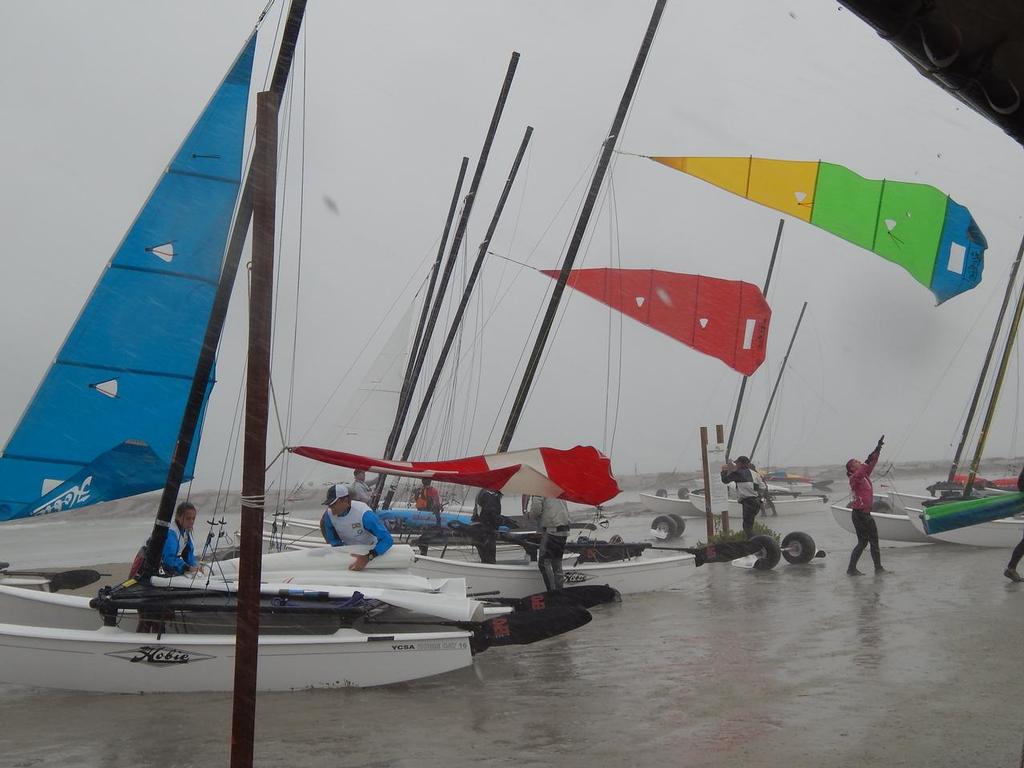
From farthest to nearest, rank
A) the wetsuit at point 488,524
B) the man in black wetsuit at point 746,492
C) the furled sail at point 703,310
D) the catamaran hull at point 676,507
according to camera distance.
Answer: the catamaran hull at point 676,507 → the furled sail at point 703,310 → the man in black wetsuit at point 746,492 → the wetsuit at point 488,524

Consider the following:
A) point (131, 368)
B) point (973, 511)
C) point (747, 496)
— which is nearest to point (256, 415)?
point (131, 368)

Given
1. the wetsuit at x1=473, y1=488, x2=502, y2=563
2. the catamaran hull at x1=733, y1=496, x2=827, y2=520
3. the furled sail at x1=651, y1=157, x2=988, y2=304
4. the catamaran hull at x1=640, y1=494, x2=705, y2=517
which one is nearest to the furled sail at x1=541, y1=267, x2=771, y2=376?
the furled sail at x1=651, y1=157, x2=988, y2=304

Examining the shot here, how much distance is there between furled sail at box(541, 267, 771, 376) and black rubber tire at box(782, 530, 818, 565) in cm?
335

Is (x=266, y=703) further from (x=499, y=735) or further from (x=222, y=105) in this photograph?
(x=222, y=105)

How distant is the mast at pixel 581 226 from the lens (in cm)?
1441

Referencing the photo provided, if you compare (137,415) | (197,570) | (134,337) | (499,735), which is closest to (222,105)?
(134,337)

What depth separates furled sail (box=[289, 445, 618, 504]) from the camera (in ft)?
29.5

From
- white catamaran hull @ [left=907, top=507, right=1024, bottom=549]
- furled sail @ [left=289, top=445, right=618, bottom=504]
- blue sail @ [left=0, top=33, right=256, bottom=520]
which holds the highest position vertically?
blue sail @ [left=0, top=33, right=256, bottom=520]

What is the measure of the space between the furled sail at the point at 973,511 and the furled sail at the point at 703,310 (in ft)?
32.0

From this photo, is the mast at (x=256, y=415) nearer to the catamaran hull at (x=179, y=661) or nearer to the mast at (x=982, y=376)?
the catamaran hull at (x=179, y=661)

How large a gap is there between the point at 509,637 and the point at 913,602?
18.5 ft

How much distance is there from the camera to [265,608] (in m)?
7.98

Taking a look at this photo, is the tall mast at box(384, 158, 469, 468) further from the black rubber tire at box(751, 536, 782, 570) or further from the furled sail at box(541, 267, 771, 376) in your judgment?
the black rubber tire at box(751, 536, 782, 570)

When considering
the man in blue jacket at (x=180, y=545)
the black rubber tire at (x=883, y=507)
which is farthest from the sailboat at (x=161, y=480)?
the black rubber tire at (x=883, y=507)
